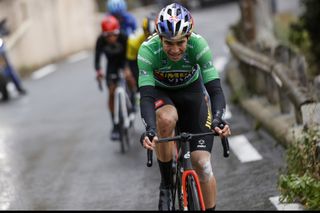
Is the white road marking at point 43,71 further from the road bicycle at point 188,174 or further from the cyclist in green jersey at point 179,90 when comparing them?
the road bicycle at point 188,174

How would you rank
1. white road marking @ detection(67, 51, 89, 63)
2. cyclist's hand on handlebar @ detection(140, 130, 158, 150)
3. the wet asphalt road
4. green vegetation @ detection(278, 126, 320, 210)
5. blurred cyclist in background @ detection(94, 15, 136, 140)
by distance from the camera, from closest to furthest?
1. cyclist's hand on handlebar @ detection(140, 130, 158, 150)
2. green vegetation @ detection(278, 126, 320, 210)
3. the wet asphalt road
4. blurred cyclist in background @ detection(94, 15, 136, 140)
5. white road marking @ detection(67, 51, 89, 63)

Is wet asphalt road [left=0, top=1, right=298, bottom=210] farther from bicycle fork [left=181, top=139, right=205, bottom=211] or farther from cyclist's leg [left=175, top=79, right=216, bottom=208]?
bicycle fork [left=181, top=139, right=205, bottom=211]

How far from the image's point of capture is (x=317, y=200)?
7359mm

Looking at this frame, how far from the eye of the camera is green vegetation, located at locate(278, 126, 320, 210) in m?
7.58

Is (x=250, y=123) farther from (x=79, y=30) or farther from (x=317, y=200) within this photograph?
(x=79, y=30)

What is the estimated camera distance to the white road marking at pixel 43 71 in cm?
2527

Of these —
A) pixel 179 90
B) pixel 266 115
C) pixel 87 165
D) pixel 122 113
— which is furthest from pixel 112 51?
pixel 179 90

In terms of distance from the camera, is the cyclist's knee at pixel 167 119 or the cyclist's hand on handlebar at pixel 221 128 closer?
the cyclist's hand on handlebar at pixel 221 128

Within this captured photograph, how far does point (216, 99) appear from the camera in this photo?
6953mm

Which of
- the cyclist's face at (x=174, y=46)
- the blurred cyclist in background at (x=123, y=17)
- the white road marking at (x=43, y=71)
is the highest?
the cyclist's face at (x=174, y=46)

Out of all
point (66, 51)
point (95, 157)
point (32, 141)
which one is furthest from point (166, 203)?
point (66, 51)

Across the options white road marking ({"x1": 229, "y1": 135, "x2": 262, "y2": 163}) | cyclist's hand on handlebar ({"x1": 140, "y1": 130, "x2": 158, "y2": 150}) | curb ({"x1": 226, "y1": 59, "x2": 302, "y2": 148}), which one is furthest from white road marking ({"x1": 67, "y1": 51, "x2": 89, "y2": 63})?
cyclist's hand on handlebar ({"x1": 140, "y1": 130, "x2": 158, "y2": 150})

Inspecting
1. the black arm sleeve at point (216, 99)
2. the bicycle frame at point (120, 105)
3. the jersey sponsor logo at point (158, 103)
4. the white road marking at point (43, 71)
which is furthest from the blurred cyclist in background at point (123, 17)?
the white road marking at point (43, 71)

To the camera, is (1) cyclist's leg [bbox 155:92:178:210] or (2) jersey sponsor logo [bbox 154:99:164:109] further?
(2) jersey sponsor logo [bbox 154:99:164:109]
